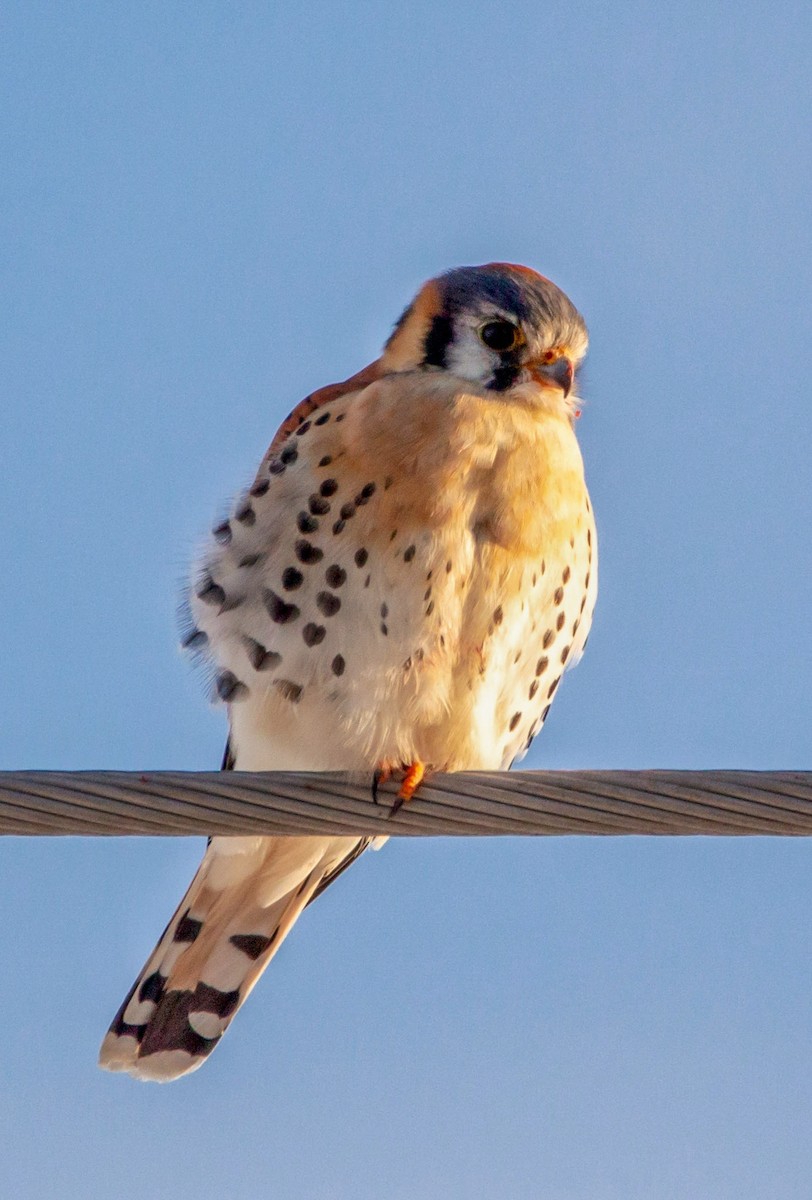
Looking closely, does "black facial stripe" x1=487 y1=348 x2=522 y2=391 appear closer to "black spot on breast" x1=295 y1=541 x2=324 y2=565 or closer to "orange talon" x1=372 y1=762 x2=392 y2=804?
"black spot on breast" x1=295 y1=541 x2=324 y2=565

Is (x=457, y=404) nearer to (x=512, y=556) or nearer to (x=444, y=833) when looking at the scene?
(x=512, y=556)

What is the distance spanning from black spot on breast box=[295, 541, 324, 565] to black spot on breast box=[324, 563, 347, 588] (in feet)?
0.13

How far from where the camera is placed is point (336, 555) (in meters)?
4.15

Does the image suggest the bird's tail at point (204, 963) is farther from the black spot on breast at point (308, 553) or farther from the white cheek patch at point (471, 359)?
the white cheek patch at point (471, 359)

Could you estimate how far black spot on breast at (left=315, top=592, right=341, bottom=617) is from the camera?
4.15 m

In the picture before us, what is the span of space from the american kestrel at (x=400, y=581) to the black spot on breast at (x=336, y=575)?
1 cm

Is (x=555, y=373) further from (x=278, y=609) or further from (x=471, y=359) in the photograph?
(x=278, y=609)

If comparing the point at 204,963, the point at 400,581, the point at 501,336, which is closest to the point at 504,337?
the point at 501,336

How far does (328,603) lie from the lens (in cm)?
416

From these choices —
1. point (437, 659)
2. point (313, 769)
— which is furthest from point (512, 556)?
point (313, 769)

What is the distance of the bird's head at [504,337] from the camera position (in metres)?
4.59

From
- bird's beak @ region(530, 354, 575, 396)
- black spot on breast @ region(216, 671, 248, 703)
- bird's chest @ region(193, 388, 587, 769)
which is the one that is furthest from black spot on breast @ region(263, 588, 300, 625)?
bird's beak @ region(530, 354, 575, 396)

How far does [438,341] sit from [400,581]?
877 mm

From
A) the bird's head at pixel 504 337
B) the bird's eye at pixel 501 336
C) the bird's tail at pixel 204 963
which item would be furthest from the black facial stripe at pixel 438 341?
the bird's tail at pixel 204 963
